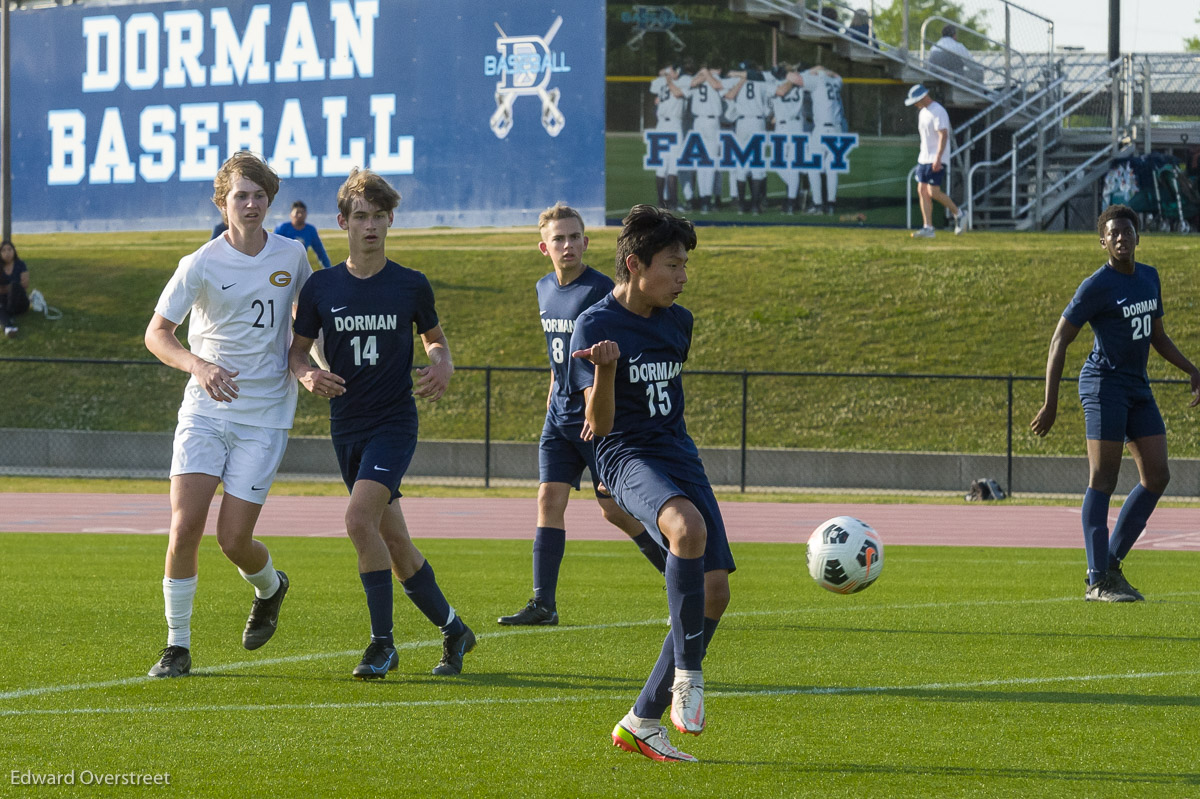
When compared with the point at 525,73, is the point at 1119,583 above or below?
below

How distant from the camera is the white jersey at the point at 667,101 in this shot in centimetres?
2983

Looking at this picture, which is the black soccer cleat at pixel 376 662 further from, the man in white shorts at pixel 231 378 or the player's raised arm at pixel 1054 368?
the player's raised arm at pixel 1054 368

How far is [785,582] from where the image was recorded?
1047 centimetres

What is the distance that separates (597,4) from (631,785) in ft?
88.0

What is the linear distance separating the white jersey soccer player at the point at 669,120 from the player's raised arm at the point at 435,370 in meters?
23.3

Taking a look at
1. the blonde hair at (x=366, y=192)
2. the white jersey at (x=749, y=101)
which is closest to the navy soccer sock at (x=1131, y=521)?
the blonde hair at (x=366, y=192)

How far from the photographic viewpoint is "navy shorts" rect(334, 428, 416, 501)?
21.1 feet

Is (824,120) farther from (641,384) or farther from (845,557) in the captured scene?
(641,384)

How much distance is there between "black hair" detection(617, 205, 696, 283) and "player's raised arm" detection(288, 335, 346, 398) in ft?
5.09

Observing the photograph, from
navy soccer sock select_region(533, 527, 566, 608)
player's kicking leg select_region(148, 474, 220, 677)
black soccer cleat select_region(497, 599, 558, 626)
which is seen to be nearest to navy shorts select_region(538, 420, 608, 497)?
navy soccer sock select_region(533, 527, 566, 608)

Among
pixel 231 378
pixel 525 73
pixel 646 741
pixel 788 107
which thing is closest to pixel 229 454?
pixel 231 378

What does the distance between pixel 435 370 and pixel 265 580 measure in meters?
1.36

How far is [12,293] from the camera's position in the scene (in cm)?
2572

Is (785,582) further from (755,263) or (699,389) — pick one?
(755,263)
